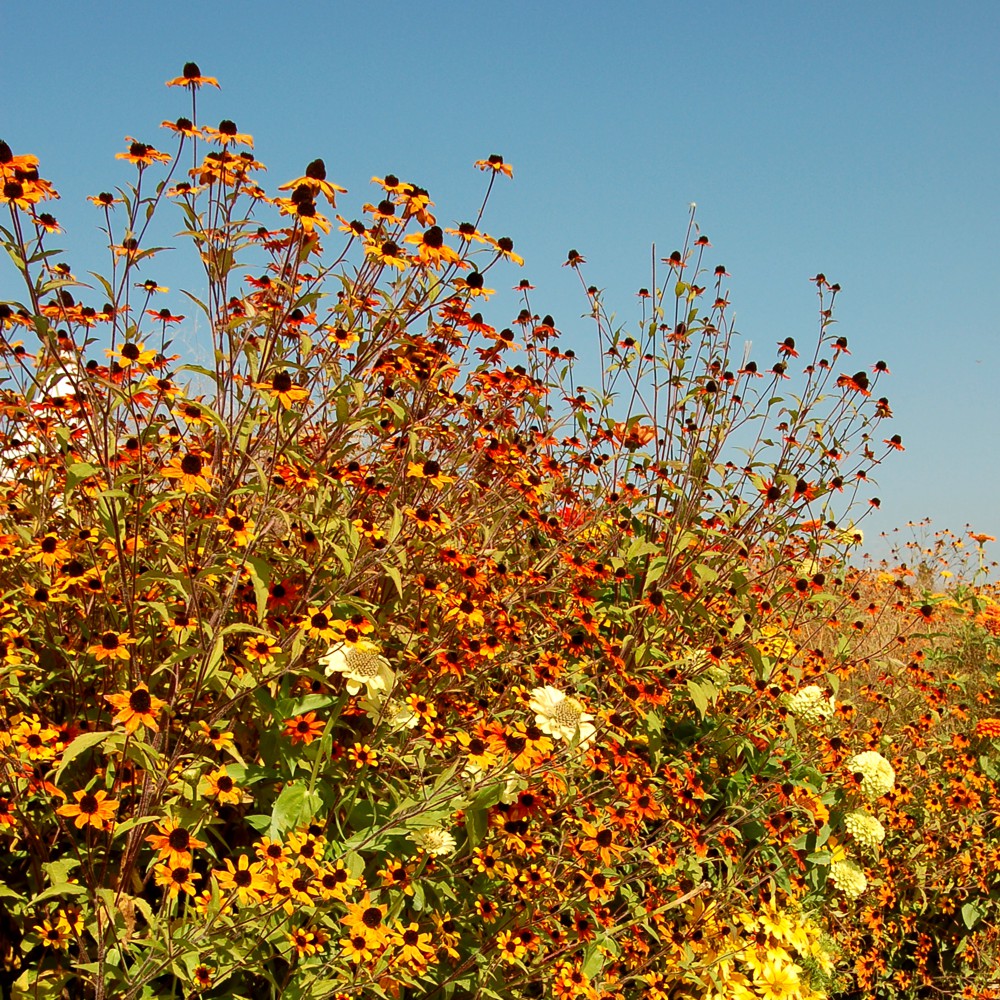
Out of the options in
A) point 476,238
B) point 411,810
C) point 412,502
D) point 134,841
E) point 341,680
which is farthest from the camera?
point 412,502

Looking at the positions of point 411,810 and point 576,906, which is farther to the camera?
point 576,906

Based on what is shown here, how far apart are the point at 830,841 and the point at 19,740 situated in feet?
9.77

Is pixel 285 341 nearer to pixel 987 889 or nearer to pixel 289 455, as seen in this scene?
pixel 289 455

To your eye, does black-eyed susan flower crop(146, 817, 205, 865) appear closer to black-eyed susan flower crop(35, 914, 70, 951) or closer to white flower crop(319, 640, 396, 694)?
black-eyed susan flower crop(35, 914, 70, 951)

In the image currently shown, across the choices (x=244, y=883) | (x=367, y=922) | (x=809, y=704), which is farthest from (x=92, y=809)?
(x=809, y=704)

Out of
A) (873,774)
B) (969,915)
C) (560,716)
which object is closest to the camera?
(560,716)

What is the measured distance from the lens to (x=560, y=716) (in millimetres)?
2467

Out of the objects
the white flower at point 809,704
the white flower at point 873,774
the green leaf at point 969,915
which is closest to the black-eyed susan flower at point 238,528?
the white flower at point 809,704

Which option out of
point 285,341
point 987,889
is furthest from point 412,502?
point 987,889

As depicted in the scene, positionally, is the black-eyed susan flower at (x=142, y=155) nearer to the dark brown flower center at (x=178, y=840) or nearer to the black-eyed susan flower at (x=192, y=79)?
the black-eyed susan flower at (x=192, y=79)

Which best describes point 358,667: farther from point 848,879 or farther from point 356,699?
point 848,879

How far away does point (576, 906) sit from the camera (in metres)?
2.54

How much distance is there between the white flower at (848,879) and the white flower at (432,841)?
197 centimetres

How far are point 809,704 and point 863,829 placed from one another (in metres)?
0.51
